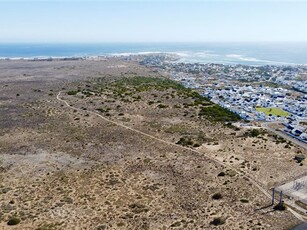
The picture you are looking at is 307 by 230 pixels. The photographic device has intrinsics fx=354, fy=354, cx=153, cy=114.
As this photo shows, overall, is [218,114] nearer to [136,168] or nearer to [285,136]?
[285,136]

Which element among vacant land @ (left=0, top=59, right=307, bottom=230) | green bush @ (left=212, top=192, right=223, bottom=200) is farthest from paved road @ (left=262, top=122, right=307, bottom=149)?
green bush @ (left=212, top=192, right=223, bottom=200)

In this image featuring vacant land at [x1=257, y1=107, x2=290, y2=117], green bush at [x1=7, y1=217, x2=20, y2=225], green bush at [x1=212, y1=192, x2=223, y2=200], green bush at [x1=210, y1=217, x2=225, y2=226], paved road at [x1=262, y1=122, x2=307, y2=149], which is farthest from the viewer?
vacant land at [x1=257, y1=107, x2=290, y2=117]

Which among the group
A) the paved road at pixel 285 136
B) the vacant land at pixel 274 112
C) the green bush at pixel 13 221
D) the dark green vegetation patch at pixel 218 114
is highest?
the green bush at pixel 13 221

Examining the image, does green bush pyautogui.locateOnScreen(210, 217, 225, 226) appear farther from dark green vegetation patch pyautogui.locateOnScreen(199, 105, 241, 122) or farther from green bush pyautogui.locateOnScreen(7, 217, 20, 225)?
dark green vegetation patch pyautogui.locateOnScreen(199, 105, 241, 122)

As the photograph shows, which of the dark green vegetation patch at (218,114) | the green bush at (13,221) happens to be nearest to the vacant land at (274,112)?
the dark green vegetation patch at (218,114)

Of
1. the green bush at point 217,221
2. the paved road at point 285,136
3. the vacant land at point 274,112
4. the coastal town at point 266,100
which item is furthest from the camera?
the vacant land at point 274,112

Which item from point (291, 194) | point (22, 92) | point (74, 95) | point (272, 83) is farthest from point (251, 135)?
point (272, 83)

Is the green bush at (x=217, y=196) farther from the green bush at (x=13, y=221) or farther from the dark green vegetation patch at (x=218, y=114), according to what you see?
the dark green vegetation patch at (x=218, y=114)

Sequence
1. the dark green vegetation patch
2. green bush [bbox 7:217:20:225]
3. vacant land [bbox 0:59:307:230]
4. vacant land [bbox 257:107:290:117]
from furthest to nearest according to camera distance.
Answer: vacant land [bbox 257:107:290:117]
the dark green vegetation patch
vacant land [bbox 0:59:307:230]
green bush [bbox 7:217:20:225]
